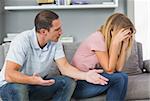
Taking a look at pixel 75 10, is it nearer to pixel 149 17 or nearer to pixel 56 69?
pixel 149 17

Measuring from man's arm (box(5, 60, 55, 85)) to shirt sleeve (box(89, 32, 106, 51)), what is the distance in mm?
403

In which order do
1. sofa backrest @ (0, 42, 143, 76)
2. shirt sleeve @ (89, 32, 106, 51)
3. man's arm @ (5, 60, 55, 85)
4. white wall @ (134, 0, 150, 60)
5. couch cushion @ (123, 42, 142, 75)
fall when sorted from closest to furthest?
man's arm @ (5, 60, 55, 85)
shirt sleeve @ (89, 32, 106, 51)
sofa backrest @ (0, 42, 143, 76)
couch cushion @ (123, 42, 142, 75)
white wall @ (134, 0, 150, 60)

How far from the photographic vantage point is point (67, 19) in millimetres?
3586

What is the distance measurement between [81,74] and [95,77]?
107 millimetres

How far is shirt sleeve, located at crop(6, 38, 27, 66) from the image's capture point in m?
1.76

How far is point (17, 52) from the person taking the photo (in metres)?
1.78

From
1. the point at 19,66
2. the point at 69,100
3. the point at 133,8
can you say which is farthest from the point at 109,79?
the point at 133,8

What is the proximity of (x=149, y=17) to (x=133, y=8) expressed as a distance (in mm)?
236

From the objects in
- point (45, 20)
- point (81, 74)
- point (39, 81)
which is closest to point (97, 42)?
point (81, 74)

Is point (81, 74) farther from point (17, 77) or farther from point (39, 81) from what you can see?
point (17, 77)

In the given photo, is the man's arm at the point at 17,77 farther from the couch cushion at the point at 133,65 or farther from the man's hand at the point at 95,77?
the couch cushion at the point at 133,65

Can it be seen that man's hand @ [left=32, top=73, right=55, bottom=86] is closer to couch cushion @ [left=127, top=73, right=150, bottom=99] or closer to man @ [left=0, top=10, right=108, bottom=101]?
man @ [left=0, top=10, right=108, bottom=101]

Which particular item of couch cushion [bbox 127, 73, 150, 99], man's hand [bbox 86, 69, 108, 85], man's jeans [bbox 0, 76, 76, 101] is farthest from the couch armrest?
man's jeans [bbox 0, 76, 76, 101]

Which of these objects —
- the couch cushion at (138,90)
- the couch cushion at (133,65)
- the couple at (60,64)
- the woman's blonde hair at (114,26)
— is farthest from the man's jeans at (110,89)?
the couch cushion at (133,65)
